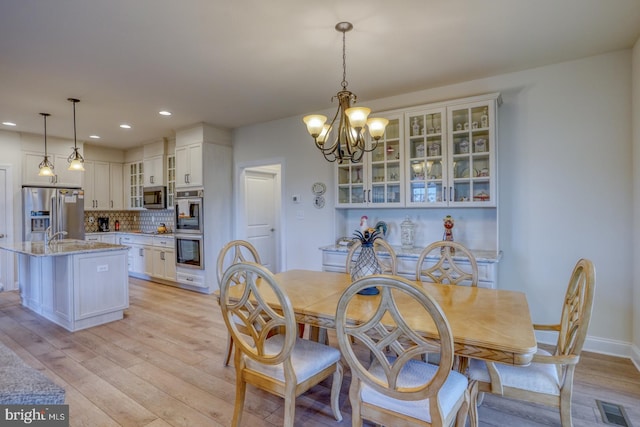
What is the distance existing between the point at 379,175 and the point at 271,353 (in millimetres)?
2511

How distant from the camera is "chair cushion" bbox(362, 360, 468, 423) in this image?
4.54 feet

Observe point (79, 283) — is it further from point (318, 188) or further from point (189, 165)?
point (318, 188)

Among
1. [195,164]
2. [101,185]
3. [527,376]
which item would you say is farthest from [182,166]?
[527,376]

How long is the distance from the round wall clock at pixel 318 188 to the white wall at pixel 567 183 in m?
1.71

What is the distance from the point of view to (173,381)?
2.48m

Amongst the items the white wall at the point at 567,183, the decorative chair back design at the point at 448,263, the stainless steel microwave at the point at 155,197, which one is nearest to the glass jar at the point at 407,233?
the decorative chair back design at the point at 448,263

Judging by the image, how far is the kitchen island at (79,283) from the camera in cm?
352

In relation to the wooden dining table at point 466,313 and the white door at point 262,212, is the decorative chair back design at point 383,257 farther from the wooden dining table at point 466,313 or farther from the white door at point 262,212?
the white door at point 262,212

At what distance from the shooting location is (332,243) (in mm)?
4273

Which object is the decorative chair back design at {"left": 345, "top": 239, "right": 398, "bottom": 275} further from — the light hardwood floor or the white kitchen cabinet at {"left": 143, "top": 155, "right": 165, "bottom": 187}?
the white kitchen cabinet at {"left": 143, "top": 155, "right": 165, "bottom": 187}

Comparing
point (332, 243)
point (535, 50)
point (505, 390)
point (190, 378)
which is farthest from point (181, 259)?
point (535, 50)

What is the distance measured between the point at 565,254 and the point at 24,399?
3704 millimetres

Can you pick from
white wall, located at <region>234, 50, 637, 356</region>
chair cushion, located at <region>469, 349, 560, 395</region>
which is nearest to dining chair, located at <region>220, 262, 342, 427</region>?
chair cushion, located at <region>469, 349, 560, 395</region>

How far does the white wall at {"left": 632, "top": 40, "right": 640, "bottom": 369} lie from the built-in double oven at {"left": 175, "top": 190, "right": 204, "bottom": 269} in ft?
16.0
